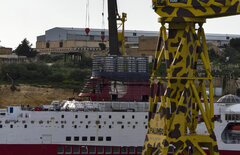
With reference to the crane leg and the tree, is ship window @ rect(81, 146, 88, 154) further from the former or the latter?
the tree

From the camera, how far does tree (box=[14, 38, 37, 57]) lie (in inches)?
5822

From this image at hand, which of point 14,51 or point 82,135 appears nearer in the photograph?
point 82,135

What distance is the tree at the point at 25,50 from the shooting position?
148 m

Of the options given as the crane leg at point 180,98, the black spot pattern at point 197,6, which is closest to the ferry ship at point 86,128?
the crane leg at point 180,98

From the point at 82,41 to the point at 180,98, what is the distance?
306ft

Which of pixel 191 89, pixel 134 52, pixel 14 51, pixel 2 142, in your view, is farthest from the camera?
pixel 14 51

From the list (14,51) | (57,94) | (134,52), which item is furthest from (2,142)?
(14,51)

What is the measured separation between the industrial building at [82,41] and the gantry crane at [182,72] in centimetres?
8084

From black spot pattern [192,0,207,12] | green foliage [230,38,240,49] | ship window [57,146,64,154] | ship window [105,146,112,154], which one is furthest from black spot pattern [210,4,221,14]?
green foliage [230,38,240,49]

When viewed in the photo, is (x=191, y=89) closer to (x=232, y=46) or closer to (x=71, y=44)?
(x=71, y=44)

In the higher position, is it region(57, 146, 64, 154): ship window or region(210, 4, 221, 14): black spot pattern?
region(210, 4, 221, 14): black spot pattern

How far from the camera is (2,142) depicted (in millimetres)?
77125

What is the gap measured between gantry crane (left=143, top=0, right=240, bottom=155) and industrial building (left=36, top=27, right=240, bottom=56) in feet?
265

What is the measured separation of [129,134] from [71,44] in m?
72.1
